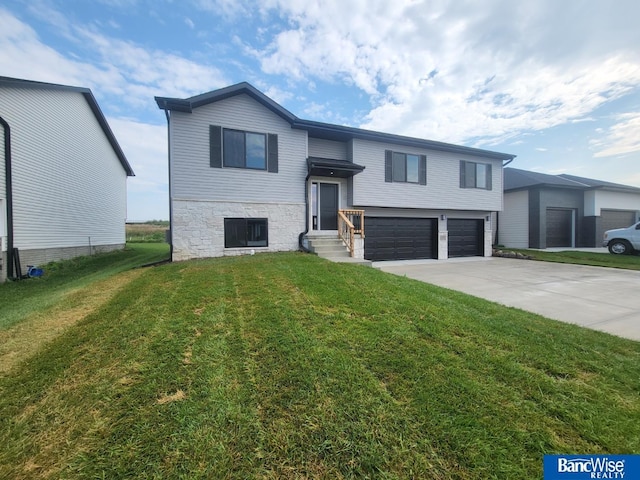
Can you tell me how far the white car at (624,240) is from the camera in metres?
13.1

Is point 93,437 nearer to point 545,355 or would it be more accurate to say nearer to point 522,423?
point 522,423

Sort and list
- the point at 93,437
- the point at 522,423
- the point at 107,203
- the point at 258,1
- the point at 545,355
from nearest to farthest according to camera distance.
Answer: the point at 93,437 → the point at 522,423 → the point at 545,355 → the point at 258,1 → the point at 107,203

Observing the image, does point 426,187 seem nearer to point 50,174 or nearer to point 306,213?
point 306,213

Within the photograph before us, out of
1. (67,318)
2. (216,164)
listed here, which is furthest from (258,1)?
(67,318)

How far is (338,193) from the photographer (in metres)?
11.3

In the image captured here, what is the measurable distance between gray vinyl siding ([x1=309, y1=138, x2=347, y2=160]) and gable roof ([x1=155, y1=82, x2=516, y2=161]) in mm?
210

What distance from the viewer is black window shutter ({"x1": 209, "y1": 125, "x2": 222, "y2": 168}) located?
923 cm

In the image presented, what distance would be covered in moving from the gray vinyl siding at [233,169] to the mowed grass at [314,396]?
610 centimetres

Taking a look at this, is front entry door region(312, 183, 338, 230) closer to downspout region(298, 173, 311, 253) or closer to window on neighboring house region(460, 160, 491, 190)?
downspout region(298, 173, 311, 253)

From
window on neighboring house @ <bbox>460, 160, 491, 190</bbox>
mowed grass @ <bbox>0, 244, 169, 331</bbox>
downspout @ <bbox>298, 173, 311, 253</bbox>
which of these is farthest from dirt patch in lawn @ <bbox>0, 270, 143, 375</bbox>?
window on neighboring house @ <bbox>460, 160, 491, 190</bbox>

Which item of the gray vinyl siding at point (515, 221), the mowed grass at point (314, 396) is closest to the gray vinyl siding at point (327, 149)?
the mowed grass at point (314, 396)

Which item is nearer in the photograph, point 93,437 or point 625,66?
point 93,437

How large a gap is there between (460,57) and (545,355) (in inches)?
435

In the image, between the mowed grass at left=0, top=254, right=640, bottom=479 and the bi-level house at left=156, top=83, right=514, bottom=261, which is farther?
the bi-level house at left=156, top=83, right=514, bottom=261
